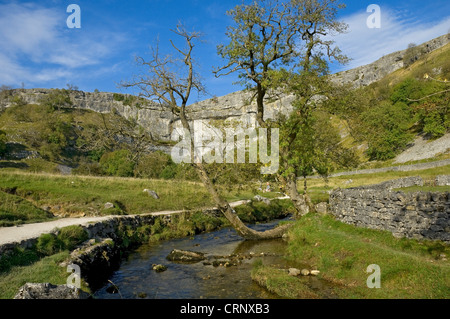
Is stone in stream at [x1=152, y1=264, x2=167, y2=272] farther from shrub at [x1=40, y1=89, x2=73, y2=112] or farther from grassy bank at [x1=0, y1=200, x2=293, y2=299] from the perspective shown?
shrub at [x1=40, y1=89, x2=73, y2=112]

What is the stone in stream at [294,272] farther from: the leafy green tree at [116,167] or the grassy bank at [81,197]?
the leafy green tree at [116,167]

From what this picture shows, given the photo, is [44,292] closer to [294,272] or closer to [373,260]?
[294,272]

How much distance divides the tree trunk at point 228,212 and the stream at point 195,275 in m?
0.55

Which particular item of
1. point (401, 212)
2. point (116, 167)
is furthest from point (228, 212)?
point (116, 167)

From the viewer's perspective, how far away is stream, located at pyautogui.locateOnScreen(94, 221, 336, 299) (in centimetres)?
1064

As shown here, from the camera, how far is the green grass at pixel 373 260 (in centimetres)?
870

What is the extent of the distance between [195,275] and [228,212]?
20.3 feet

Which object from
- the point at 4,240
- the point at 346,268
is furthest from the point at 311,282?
the point at 4,240

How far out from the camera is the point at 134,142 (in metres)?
18.6

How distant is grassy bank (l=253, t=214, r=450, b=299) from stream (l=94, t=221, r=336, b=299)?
0.64m

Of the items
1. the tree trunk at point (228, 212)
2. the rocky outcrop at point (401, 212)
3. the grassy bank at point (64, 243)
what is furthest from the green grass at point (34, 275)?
the rocky outcrop at point (401, 212)

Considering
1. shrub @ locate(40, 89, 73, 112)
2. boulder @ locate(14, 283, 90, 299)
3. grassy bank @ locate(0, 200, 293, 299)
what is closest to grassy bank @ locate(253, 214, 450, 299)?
boulder @ locate(14, 283, 90, 299)

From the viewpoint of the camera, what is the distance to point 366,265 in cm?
1070
